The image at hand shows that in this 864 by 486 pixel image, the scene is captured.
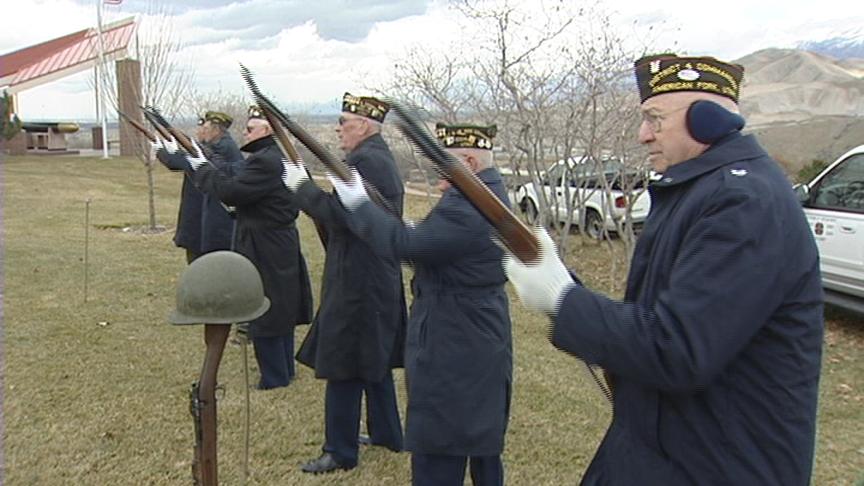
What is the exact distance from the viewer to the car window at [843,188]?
23.0 feet

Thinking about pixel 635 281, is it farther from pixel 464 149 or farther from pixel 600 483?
pixel 464 149

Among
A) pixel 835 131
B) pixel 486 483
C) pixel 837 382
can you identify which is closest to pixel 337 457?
pixel 486 483

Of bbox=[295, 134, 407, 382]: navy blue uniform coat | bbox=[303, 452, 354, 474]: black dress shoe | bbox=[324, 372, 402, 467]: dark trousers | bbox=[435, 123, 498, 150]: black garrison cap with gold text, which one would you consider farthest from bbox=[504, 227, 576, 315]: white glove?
bbox=[303, 452, 354, 474]: black dress shoe

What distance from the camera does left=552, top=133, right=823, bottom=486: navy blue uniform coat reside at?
139 centimetres

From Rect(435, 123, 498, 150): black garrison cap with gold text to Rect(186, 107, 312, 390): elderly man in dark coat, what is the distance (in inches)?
75.0

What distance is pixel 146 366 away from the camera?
555cm

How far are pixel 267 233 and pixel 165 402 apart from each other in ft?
4.33

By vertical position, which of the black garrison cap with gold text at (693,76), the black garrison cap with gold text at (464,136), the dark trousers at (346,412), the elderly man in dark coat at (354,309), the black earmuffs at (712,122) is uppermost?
the black garrison cap with gold text at (693,76)

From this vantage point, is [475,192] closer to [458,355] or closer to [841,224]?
[458,355]

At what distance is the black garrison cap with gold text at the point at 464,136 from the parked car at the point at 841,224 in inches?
202

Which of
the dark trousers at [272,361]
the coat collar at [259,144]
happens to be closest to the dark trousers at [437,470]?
the dark trousers at [272,361]

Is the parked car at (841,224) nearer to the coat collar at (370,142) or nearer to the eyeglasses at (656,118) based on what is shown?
the coat collar at (370,142)

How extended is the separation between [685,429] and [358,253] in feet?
7.87

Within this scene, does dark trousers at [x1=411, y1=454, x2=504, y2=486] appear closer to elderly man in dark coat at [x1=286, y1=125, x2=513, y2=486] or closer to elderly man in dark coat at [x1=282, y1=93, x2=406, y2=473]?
elderly man in dark coat at [x1=286, y1=125, x2=513, y2=486]
